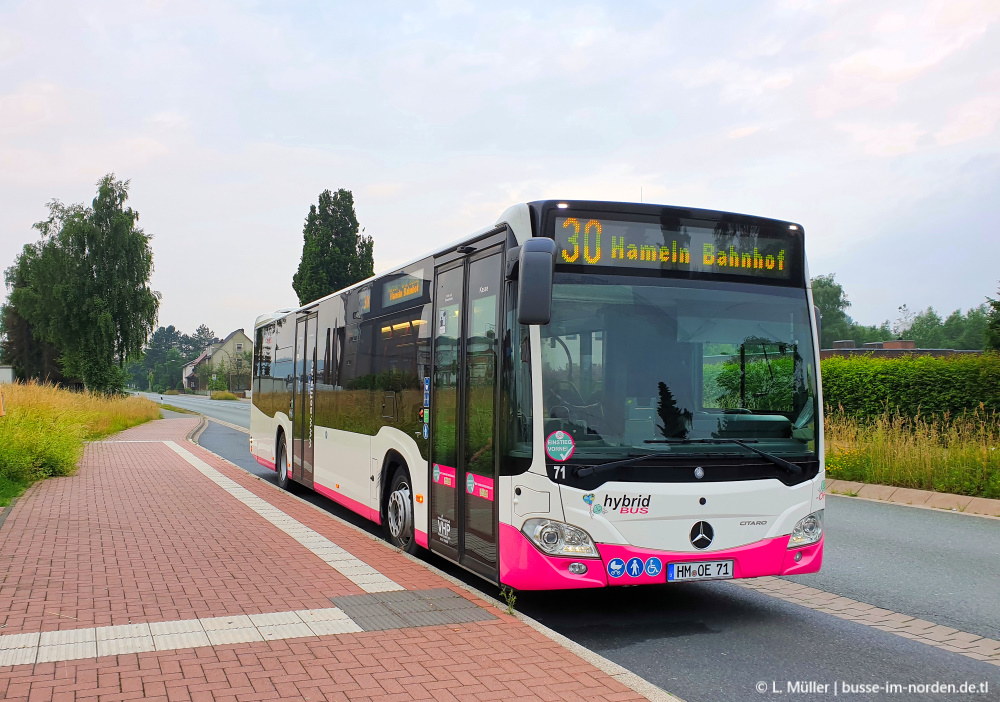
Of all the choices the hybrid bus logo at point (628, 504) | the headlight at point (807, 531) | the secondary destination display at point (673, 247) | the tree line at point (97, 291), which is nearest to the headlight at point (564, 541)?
the hybrid bus logo at point (628, 504)

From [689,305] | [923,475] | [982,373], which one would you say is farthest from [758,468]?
[982,373]

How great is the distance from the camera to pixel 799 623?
627 centimetres

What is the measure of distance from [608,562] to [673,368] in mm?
1373

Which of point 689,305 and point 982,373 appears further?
point 982,373

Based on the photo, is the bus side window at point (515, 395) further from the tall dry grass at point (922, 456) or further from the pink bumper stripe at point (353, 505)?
the tall dry grass at point (922, 456)

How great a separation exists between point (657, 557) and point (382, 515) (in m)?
4.01

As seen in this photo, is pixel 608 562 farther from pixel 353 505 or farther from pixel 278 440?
pixel 278 440

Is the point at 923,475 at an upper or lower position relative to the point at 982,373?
lower

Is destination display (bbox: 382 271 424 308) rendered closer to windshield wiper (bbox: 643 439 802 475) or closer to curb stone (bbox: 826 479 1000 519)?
windshield wiper (bbox: 643 439 802 475)

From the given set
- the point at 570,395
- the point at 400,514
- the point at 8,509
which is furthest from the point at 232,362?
the point at 570,395

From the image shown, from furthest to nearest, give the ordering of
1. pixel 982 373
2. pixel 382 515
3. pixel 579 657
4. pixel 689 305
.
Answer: pixel 982 373
pixel 382 515
pixel 689 305
pixel 579 657

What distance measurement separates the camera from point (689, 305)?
6117 millimetres

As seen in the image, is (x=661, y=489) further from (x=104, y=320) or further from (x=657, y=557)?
(x=104, y=320)

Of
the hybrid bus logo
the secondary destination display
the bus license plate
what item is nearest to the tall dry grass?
the secondary destination display
